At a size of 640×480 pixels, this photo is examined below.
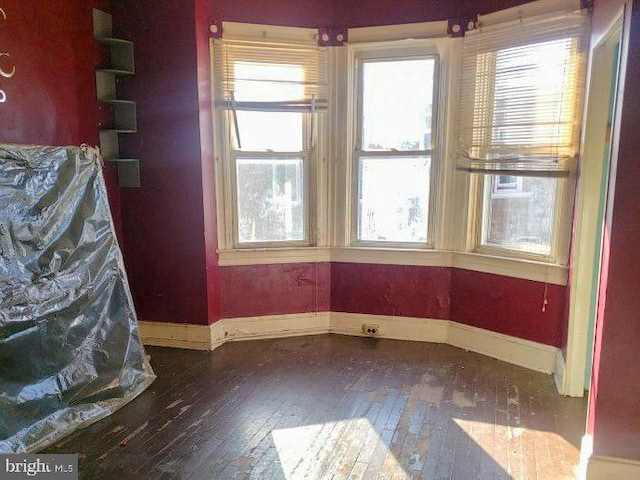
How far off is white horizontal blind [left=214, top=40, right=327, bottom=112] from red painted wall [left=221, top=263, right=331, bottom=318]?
123 cm

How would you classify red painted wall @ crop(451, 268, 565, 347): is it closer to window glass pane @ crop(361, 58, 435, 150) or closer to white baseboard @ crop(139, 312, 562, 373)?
white baseboard @ crop(139, 312, 562, 373)

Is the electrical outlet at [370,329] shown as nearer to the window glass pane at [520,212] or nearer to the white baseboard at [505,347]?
the white baseboard at [505,347]

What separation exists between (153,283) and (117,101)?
1321mm

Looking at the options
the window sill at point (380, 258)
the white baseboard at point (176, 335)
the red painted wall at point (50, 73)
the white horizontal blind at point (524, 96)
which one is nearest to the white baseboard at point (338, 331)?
the white baseboard at point (176, 335)

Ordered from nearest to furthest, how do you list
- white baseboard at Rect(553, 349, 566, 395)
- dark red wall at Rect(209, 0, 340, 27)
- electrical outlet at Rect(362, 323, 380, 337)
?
white baseboard at Rect(553, 349, 566, 395)
dark red wall at Rect(209, 0, 340, 27)
electrical outlet at Rect(362, 323, 380, 337)

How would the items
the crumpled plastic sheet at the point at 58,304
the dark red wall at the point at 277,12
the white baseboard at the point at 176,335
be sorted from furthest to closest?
the white baseboard at the point at 176,335 < the dark red wall at the point at 277,12 < the crumpled plastic sheet at the point at 58,304

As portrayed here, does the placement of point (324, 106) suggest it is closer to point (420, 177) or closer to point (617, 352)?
point (420, 177)

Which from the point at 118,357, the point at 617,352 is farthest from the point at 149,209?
→ the point at 617,352

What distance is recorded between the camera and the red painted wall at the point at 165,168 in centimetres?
324

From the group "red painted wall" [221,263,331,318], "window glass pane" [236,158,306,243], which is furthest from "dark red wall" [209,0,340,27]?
"red painted wall" [221,263,331,318]

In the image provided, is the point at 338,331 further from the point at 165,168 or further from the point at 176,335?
the point at 165,168

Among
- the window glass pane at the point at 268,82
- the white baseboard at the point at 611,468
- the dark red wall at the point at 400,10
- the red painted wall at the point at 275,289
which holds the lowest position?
the white baseboard at the point at 611,468

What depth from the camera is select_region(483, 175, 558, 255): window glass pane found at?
3039mm

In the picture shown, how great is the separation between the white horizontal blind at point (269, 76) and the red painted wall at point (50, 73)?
2.81ft
